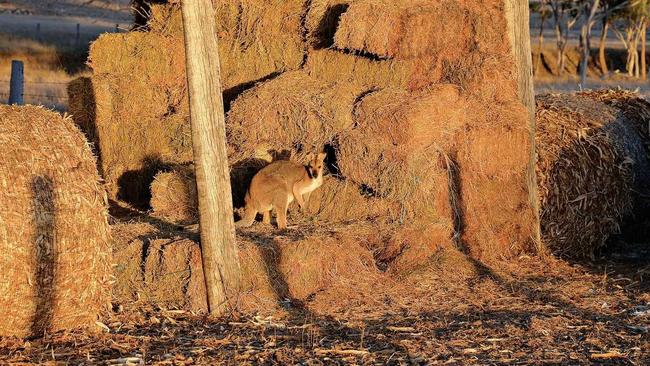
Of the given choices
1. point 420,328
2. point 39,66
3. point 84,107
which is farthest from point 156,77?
point 39,66

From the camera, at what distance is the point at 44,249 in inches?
324

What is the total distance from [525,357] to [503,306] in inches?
83.4

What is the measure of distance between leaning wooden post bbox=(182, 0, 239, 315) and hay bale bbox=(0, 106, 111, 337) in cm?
88

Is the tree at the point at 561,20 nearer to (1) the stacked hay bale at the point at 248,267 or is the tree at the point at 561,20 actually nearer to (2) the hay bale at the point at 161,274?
(1) the stacked hay bale at the point at 248,267

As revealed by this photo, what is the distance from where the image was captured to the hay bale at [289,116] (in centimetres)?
1170

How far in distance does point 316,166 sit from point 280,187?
50 centimetres

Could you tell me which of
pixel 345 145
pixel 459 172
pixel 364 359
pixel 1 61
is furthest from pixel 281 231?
pixel 1 61

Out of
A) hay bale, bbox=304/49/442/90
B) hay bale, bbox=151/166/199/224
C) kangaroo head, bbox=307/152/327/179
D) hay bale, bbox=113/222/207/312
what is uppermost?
hay bale, bbox=304/49/442/90

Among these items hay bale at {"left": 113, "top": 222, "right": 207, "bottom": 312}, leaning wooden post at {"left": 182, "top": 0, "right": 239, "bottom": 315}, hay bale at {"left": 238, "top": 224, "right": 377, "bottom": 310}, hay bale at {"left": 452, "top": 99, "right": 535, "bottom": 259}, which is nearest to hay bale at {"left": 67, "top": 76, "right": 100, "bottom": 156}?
hay bale at {"left": 238, "top": 224, "right": 377, "bottom": 310}

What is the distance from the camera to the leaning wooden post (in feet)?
29.2

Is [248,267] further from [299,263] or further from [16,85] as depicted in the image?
[16,85]

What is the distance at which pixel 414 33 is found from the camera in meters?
11.9

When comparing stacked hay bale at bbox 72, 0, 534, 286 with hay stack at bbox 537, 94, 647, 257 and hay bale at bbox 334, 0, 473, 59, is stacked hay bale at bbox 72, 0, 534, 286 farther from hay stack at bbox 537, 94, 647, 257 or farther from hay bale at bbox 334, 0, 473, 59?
hay stack at bbox 537, 94, 647, 257

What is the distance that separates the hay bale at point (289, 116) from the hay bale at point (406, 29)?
0.60 metres
